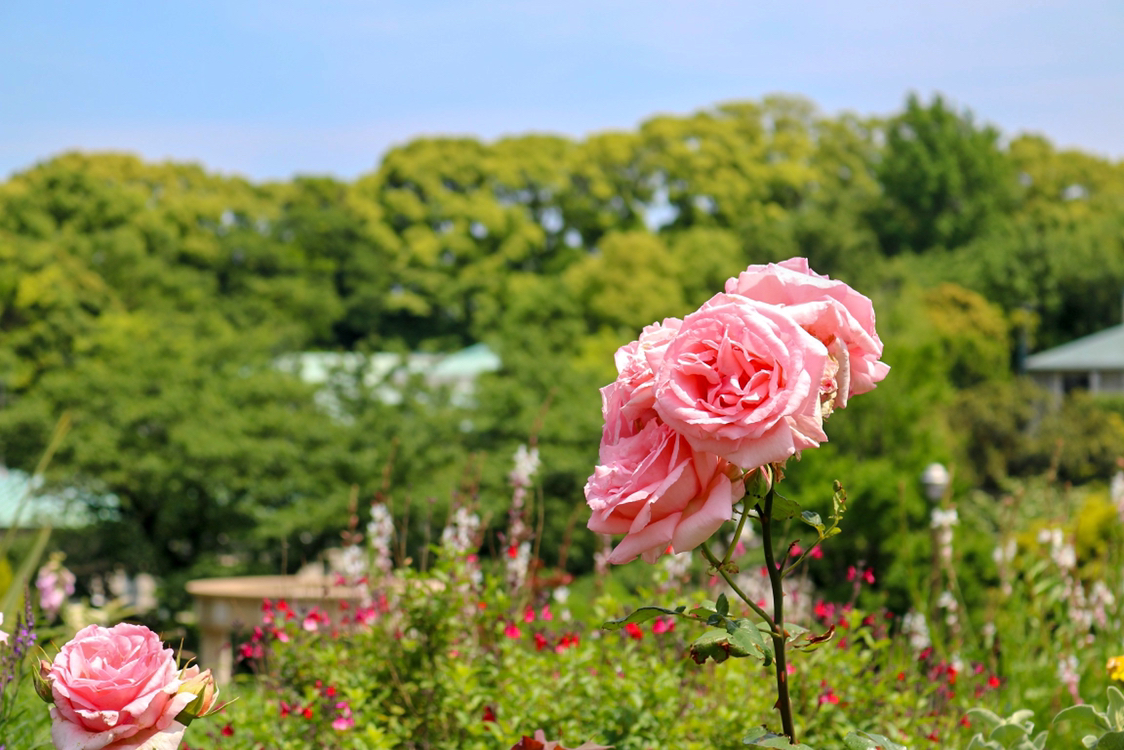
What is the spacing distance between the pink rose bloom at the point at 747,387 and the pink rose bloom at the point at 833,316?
2.2 inches

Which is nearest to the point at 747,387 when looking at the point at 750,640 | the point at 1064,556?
the point at 750,640

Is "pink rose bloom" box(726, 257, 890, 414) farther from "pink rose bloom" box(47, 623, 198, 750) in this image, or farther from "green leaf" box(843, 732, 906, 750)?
"pink rose bloom" box(47, 623, 198, 750)

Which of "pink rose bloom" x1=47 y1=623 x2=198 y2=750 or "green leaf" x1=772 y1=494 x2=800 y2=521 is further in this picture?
"pink rose bloom" x1=47 y1=623 x2=198 y2=750

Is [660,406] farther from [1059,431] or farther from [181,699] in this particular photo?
[1059,431]

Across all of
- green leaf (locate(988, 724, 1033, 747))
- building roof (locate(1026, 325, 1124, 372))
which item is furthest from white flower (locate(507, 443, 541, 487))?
building roof (locate(1026, 325, 1124, 372))

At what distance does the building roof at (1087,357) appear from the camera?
88.8 feet

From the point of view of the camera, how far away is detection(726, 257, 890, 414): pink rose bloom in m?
1.36

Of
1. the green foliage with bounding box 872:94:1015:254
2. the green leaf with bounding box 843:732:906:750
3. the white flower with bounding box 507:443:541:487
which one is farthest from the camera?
the green foliage with bounding box 872:94:1015:254

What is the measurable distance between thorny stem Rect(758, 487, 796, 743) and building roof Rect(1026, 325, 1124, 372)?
28.6 metres

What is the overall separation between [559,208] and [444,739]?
34159 millimetres

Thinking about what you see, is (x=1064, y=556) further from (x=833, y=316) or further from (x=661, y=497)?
(x=661, y=497)

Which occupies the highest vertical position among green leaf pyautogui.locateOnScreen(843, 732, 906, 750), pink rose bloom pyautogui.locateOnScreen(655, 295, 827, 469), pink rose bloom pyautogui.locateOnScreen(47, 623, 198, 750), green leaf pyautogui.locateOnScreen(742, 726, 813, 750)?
pink rose bloom pyautogui.locateOnScreen(655, 295, 827, 469)

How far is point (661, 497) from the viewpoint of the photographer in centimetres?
131

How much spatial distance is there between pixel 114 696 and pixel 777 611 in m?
0.95
